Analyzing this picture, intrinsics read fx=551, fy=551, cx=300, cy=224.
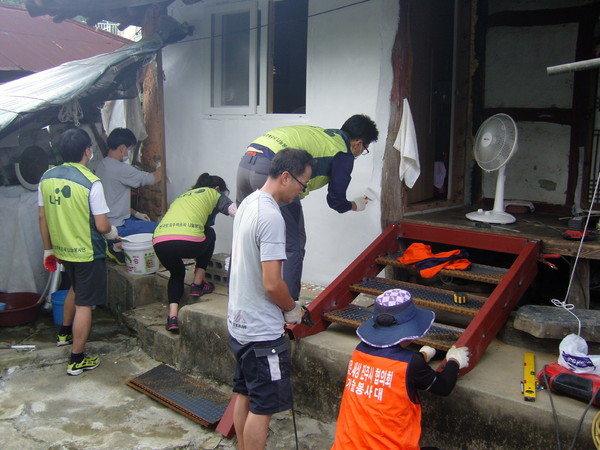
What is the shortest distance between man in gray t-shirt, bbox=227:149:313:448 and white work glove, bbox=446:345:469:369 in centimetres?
92

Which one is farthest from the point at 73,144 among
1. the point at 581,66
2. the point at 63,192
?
the point at 581,66

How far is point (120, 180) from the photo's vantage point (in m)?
6.54

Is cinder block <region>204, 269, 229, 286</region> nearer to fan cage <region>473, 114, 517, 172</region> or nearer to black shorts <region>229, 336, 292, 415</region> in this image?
black shorts <region>229, 336, 292, 415</region>

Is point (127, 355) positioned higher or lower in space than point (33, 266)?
lower

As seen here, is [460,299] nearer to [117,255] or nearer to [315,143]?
[315,143]

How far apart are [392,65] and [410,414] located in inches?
135

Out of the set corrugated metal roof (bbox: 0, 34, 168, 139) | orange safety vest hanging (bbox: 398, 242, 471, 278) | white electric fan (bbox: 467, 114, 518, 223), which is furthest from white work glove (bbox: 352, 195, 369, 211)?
corrugated metal roof (bbox: 0, 34, 168, 139)

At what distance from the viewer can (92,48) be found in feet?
37.4

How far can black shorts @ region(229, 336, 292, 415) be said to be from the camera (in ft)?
10.1

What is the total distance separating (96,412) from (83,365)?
774mm

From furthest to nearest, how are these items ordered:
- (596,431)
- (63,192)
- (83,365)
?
(83,365) → (63,192) → (596,431)

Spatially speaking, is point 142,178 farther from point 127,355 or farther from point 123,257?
point 127,355

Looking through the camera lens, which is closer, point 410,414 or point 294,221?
point 410,414

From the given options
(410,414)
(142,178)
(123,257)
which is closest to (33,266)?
(123,257)
